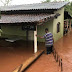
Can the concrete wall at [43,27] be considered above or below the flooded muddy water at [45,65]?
above

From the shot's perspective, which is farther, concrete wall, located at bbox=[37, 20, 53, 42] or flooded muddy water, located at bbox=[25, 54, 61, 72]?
concrete wall, located at bbox=[37, 20, 53, 42]

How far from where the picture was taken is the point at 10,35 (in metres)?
13.2

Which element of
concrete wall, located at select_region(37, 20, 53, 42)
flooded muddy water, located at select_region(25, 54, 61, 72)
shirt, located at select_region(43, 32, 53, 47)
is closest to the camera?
flooded muddy water, located at select_region(25, 54, 61, 72)

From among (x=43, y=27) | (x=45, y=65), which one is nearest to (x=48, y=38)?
(x=45, y=65)

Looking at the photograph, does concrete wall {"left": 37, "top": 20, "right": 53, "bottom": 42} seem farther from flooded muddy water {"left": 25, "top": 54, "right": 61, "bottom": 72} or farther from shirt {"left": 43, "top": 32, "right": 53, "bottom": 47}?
flooded muddy water {"left": 25, "top": 54, "right": 61, "bottom": 72}

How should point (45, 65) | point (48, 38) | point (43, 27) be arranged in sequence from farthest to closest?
1. point (43, 27)
2. point (48, 38)
3. point (45, 65)

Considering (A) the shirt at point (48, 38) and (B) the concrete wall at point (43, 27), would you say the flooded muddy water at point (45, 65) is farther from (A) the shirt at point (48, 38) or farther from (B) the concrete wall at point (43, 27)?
(B) the concrete wall at point (43, 27)

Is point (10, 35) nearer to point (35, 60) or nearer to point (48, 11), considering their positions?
point (48, 11)

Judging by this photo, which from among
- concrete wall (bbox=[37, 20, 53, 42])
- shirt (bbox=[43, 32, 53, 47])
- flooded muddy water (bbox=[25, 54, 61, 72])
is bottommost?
flooded muddy water (bbox=[25, 54, 61, 72])

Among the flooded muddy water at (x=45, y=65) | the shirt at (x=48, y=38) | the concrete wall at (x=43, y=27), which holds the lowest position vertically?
the flooded muddy water at (x=45, y=65)

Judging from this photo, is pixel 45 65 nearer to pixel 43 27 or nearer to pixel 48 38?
pixel 48 38

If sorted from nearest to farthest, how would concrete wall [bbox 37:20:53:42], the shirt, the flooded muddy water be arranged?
1. the flooded muddy water
2. the shirt
3. concrete wall [bbox 37:20:53:42]

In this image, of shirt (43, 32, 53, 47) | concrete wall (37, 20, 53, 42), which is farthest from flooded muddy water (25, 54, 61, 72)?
concrete wall (37, 20, 53, 42)

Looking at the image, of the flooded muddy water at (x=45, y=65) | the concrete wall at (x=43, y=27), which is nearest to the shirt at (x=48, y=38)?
the flooded muddy water at (x=45, y=65)
